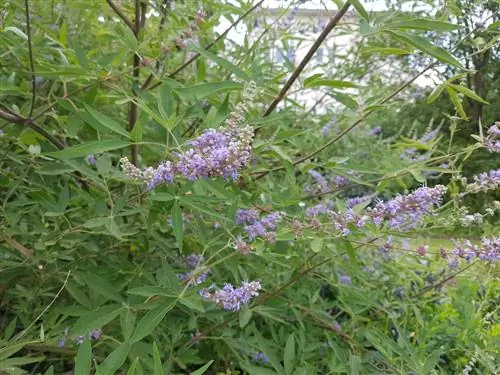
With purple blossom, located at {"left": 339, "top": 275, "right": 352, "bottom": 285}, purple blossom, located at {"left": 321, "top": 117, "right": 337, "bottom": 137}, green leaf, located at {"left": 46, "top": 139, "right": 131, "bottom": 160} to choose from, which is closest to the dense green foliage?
green leaf, located at {"left": 46, "top": 139, "right": 131, "bottom": 160}

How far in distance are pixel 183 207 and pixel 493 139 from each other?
949mm

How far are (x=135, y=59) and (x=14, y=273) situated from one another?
0.79 meters

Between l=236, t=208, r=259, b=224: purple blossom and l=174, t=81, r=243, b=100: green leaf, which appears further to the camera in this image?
l=236, t=208, r=259, b=224: purple blossom

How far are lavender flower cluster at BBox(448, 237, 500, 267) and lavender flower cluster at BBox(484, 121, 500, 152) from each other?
9.9 inches

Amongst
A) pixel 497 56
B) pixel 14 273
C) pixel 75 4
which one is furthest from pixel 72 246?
pixel 497 56

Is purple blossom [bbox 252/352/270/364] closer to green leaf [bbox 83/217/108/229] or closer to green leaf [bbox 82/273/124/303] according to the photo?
green leaf [bbox 82/273/124/303]

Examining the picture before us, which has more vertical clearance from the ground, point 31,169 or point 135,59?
point 135,59

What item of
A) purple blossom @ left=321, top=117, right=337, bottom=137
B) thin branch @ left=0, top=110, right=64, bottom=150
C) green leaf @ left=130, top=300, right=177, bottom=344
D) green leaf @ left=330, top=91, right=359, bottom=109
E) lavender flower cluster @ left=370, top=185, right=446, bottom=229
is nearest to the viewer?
green leaf @ left=130, top=300, right=177, bottom=344

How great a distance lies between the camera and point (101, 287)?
1.45 m

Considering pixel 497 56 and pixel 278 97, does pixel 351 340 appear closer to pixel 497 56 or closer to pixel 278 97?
pixel 278 97

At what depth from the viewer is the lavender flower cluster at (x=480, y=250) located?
57.4 inches

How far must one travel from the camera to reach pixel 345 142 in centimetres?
377

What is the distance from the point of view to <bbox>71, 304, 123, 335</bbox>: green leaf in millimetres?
1302

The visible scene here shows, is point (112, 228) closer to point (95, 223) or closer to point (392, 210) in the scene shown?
point (95, 223)
